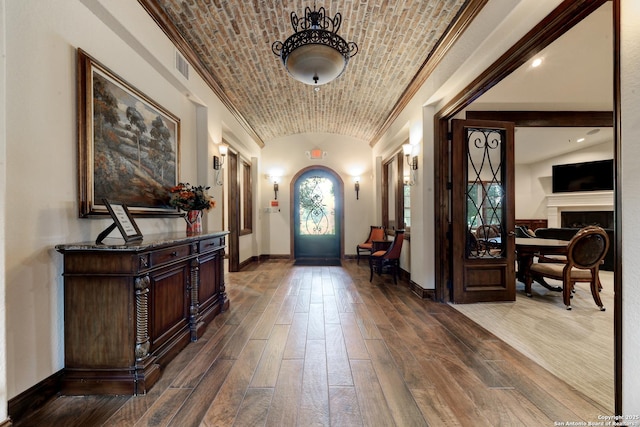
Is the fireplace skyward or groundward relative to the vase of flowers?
groundward

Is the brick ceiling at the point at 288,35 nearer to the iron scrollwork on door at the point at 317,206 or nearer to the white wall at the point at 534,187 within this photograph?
the iron scrollwork on door at the point at 317,206

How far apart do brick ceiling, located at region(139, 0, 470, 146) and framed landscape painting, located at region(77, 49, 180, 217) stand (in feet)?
2.99

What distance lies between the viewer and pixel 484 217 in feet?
12.8

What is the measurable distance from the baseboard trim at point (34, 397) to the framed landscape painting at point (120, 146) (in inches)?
42.4

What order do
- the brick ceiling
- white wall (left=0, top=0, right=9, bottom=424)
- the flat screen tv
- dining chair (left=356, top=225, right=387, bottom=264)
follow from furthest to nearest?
the flat screen tv < dining chair (left=356, top=225, right=387, bottom=264) < the brick ceiling < white wall (left=0, top=0, right=9, bottom=424)

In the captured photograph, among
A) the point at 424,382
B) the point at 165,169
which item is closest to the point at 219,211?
the point at 165,169

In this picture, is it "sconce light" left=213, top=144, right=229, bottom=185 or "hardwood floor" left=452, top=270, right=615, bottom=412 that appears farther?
"sconce light" left=213, top=144, right=229, bottom=185

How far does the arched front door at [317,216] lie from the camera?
7609mm

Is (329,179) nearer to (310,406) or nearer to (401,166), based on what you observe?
(401,166)

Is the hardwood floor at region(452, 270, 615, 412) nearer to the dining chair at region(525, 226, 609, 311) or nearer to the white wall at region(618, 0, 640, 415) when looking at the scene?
the dining chair at region(525, 226, 609, 311)

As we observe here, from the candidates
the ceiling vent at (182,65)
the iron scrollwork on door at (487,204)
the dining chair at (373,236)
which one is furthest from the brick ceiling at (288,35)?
the dining chair at (373,236)

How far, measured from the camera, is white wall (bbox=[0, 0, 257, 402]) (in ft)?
5.20

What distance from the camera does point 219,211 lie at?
14.3ft

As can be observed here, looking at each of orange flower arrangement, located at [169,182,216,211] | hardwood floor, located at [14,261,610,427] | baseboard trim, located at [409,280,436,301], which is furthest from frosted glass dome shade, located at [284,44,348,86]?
baseboard trim, located at [409,280,436,301]
